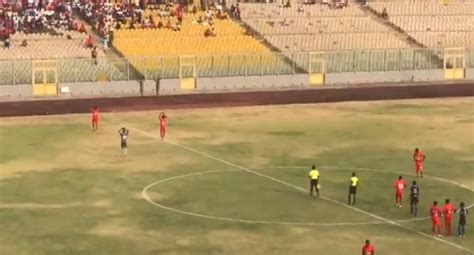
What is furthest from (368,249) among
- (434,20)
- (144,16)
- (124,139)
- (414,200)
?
(434,20)

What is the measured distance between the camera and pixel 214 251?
3606 cm

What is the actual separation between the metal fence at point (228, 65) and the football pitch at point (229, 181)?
380 inches

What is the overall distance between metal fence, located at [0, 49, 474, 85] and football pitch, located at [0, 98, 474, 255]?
9.66m

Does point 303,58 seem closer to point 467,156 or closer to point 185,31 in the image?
point 185,31

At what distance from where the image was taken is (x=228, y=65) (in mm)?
81312

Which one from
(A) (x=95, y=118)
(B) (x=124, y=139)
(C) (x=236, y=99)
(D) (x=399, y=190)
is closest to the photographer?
(D) (x=399, y=190)

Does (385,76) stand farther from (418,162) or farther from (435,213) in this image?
(435,213)

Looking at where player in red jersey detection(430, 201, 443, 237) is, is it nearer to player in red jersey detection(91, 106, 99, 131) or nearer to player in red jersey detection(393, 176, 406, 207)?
player in red jersey detection(393, 176, 406, 207)

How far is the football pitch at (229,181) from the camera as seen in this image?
37656 millimetres

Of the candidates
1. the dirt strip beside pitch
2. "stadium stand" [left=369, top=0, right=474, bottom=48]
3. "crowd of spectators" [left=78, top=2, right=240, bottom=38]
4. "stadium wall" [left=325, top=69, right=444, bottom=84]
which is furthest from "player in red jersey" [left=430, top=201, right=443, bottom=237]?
"stadium stand" [left=369, top=0, right=474, bottom=48]

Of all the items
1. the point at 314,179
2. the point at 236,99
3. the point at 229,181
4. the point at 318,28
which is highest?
the point at 318,28

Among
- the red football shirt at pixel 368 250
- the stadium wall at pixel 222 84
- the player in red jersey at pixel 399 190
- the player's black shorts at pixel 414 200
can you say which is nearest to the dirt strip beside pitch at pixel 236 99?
the stadium wall at pixel 222 84

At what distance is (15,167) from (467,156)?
21843 mm

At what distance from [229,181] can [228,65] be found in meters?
34.4
